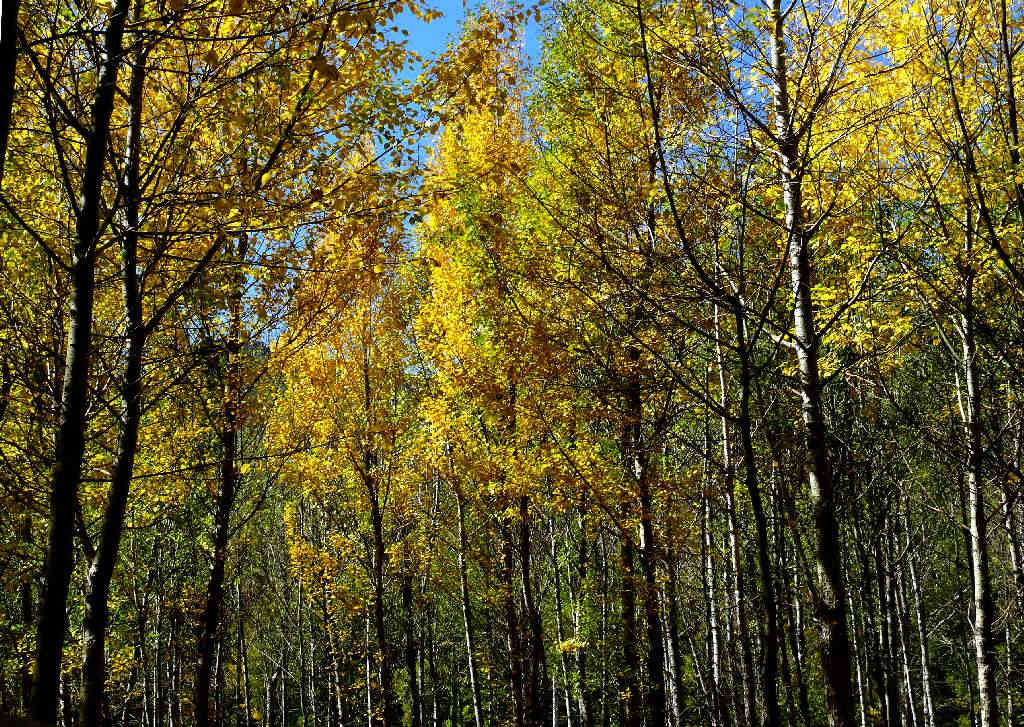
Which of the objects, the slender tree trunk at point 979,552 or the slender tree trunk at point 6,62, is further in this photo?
the slender tree trunk at point 979,552

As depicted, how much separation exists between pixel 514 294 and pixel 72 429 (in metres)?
4.67

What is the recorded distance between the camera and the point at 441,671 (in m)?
28.8

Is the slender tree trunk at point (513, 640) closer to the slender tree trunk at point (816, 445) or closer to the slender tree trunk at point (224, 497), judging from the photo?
the slender tree trunk at point (224, 497)

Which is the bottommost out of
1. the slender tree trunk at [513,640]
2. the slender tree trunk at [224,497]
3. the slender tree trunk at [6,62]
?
the slender tree trunk at [513,640]

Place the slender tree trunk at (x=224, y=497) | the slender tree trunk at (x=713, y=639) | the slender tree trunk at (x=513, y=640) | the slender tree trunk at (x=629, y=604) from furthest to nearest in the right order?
1. the slender tree trunk at (x=513, y=640)
2. the slender tree trunk at (x=629, y=604)
3. the slender tree trunk at (x=713, y=639)
4. the slender tree trunk at (x=224, y=497)

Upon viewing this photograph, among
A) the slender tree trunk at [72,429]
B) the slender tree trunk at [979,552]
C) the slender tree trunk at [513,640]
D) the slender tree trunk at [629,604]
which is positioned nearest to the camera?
the slender tree trunk at [72,429]

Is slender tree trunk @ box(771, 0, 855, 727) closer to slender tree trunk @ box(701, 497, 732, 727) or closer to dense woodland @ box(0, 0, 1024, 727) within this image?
dense woodland @ box(0, 0, 1024, 727)

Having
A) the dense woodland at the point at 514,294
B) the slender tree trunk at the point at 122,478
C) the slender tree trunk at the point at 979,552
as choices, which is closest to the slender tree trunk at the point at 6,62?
the dense woodland at the point at 514,294

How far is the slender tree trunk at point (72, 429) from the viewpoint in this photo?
315 centimetres

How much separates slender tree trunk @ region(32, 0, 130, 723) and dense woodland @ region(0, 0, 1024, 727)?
18 mm

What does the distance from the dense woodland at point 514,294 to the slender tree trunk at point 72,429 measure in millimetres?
18

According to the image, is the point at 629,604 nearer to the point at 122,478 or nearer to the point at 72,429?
the point at 122,478

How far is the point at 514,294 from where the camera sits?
736 centimetres

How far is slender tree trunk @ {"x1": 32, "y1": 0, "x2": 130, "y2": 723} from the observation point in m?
3.15
